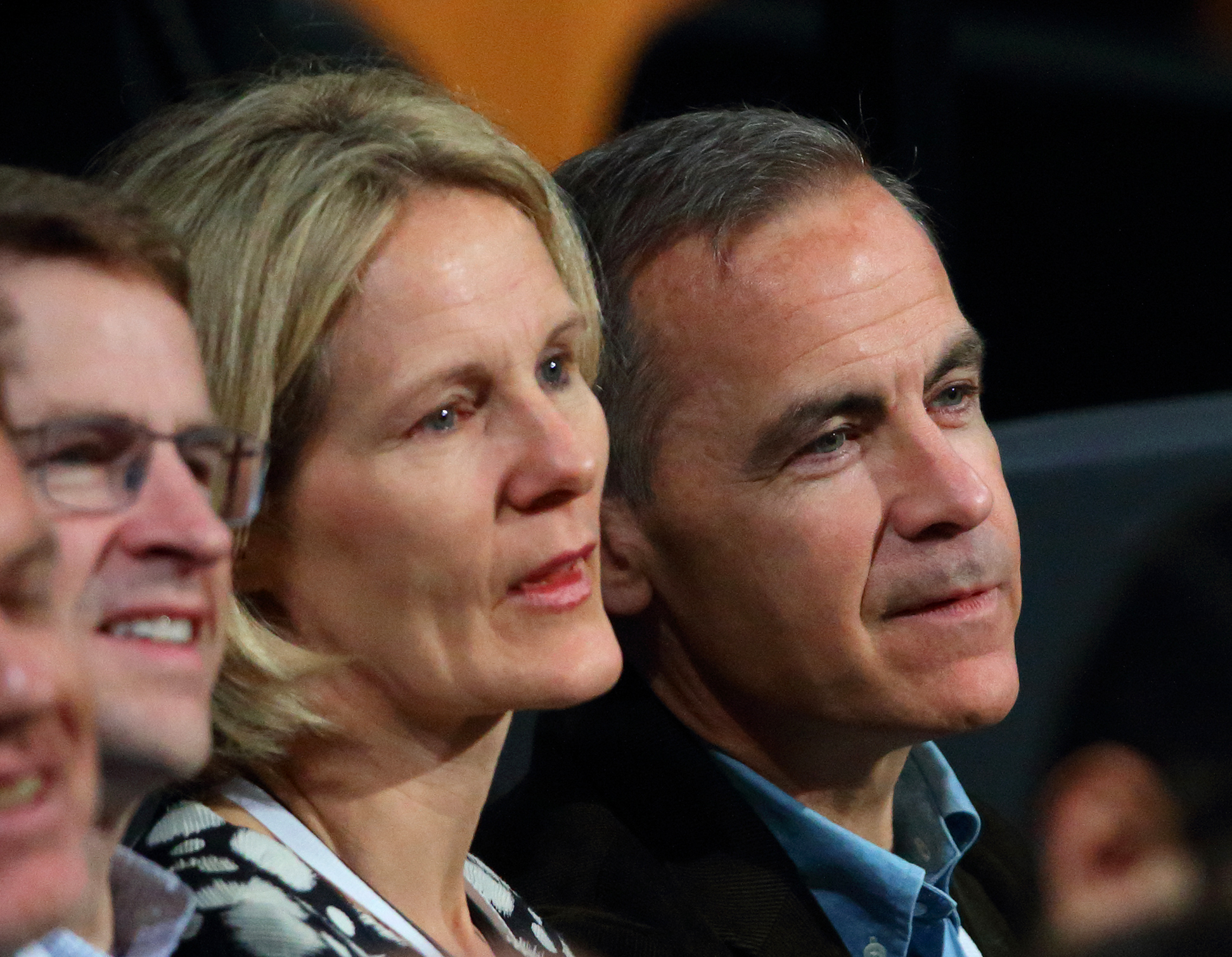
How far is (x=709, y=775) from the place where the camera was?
65.5 inches

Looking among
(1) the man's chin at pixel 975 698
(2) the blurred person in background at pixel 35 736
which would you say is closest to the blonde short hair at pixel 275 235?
(2) the blurred person in background at pixel 35 736

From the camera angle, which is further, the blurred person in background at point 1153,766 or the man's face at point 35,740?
the man's face at point 35,740

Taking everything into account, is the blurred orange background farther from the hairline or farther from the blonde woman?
the blonde woman

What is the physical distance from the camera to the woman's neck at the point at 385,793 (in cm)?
134

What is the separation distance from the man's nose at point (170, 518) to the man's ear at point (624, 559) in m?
0.81

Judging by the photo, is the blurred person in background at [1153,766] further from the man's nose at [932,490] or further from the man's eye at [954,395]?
the man's eye at [954,395]

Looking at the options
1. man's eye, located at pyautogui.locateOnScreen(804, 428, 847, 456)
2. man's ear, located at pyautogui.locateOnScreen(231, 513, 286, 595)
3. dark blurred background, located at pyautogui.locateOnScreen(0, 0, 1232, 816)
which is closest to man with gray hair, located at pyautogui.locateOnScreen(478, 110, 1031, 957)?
man's eye, located at pyautogui.locateOnScreen(804, 428, 847, 456)

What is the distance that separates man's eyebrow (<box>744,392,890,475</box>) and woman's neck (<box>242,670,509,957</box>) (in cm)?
45

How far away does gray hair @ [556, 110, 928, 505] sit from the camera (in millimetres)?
1697

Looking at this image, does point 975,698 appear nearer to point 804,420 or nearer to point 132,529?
point 804,420

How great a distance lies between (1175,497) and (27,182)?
1.78 m

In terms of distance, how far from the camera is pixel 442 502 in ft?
4.29

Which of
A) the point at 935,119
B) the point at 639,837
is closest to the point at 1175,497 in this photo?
the point at 935,119

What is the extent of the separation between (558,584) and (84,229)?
0.53 m
